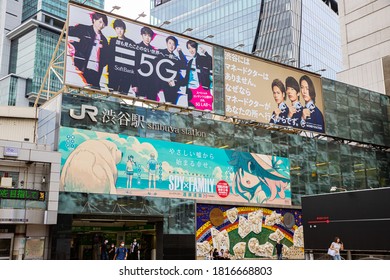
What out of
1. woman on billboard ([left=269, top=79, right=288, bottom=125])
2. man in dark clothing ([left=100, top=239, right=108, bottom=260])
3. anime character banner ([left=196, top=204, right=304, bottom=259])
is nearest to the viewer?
man in dark clothing ([left=100, top=239, right=108, bottom=260])

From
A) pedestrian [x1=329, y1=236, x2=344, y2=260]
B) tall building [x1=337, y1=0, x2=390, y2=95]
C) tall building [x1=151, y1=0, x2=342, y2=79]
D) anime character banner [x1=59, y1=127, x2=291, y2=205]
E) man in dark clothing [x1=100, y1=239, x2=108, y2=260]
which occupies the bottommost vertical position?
man in dark clothing [x1=100, y1=239, x2=108, y2=260]

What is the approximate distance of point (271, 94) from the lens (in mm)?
37188

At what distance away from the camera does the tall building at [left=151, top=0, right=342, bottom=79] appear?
342 feet

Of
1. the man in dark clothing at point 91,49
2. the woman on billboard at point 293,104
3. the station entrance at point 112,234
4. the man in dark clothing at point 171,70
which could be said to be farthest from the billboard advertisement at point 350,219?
the woman on billboard at point 293,104

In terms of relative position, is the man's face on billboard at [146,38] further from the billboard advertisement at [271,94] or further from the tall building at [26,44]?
the tall building at [26,44]

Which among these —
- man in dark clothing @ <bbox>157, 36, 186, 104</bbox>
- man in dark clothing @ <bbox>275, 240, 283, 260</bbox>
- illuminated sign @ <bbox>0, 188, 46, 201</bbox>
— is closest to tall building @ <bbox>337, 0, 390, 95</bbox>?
man in dark clothing @ <bbox>275, 240, 283, 260</bbox>

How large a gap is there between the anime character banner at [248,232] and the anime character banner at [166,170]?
0.89m

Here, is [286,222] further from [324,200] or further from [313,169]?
[324,200]

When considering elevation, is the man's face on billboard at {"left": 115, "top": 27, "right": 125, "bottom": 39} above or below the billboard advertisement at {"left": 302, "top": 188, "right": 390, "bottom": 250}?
above

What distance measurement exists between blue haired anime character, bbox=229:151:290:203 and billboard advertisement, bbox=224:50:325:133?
3.05 meters

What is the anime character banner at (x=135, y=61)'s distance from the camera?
96.1 feet

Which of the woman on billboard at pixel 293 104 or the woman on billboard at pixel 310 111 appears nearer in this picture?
the woman on billboard at pixel 293 104

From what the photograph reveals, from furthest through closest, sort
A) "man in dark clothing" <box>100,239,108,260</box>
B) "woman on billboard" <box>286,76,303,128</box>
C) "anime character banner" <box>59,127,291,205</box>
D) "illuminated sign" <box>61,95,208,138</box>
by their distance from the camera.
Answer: "woman on billboard" <box>286,76,303,128</box>
"illuminated sign" <box>61,95,208,138</box>
"man in dark clothing" <box>100,239,108,260</box>
"anime character banner" <box>59,127,291,205</box>

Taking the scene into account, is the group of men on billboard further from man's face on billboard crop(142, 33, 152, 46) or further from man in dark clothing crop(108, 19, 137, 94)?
man in dark clothing crop(108, 19, 137, 94)
